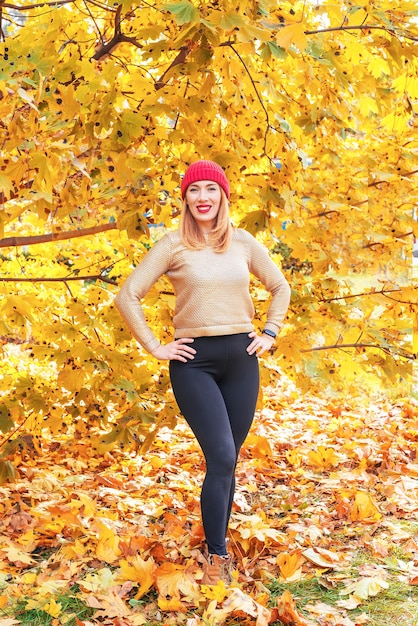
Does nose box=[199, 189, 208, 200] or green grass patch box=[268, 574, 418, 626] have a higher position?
nose box=[199, 189, 208, 200]

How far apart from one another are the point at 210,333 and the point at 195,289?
19cm

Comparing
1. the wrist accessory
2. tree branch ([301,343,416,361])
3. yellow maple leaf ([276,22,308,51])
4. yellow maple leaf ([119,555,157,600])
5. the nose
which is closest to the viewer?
yellow maple leaf ([276,22,308,51])

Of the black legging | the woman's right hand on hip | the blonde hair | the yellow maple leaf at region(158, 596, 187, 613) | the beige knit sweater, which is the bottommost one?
the yellow maple leaf at region(158, 596, 187, 613)

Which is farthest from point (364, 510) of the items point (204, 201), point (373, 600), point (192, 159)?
point (192, 159)

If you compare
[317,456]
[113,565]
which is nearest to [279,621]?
[113,565]

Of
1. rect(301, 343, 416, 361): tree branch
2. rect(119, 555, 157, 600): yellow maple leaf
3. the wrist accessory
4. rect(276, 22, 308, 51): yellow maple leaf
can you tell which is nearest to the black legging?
the wrist accessory

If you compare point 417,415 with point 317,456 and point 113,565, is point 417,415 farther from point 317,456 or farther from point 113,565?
point 113,565

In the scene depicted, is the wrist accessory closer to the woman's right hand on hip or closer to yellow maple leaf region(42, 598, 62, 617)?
the woman's right hand on hip

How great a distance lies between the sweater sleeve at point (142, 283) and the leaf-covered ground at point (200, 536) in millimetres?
946

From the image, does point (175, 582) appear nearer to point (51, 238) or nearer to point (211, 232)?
point (211, 232)

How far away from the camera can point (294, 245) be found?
3977 millimetres

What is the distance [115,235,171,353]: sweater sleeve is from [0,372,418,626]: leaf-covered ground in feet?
3.10

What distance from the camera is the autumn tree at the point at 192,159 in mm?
2662

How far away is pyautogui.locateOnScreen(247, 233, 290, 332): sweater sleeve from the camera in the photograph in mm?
3225
